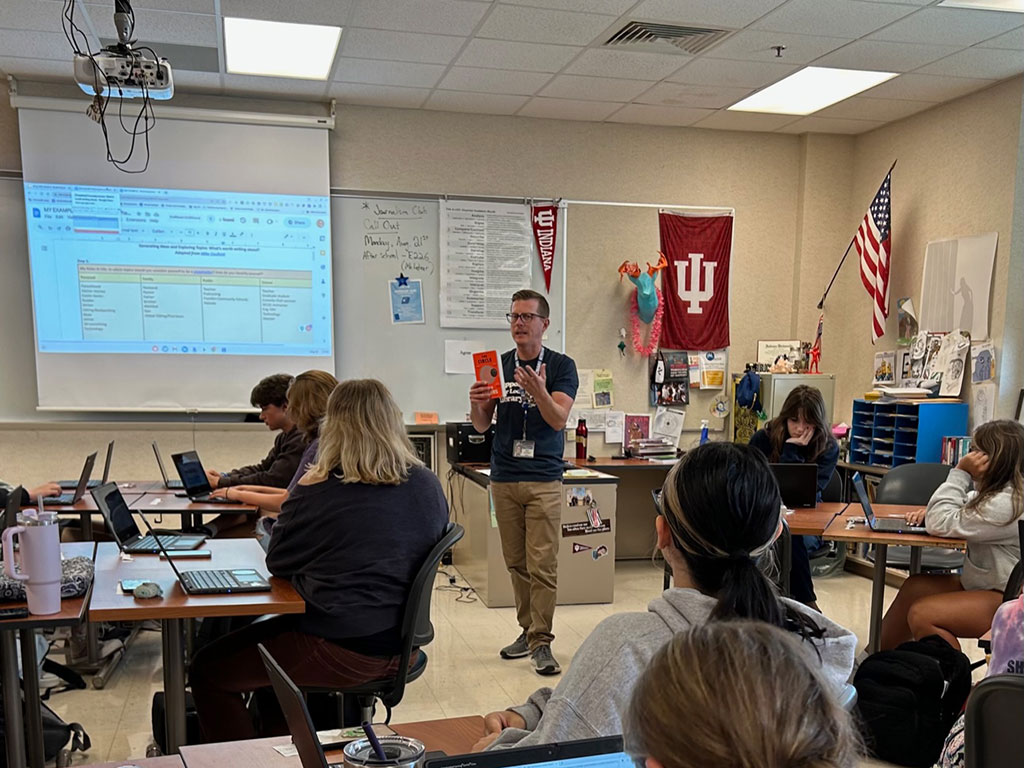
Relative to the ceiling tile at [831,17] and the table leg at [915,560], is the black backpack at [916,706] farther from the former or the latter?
the ceiling tile at [831,17]

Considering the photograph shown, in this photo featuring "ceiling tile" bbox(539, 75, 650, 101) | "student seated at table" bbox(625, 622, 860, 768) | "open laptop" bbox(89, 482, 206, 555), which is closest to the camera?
"student seated at table" bbox(625, 622, 860, 768)

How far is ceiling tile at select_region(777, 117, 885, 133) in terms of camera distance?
18.1 ft

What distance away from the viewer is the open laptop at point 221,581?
7.47ft

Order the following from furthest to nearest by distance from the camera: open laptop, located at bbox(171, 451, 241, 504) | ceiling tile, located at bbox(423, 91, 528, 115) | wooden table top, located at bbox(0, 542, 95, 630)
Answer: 1. ceiling tile, located at bbox(423, 91, 528, 115)
2. open laptop, located at bbox(171, 451, 241, 504)
3. wooden table top, located at bbox(0, 542, 95, 630)

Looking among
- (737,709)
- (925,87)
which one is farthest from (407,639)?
(925,87)

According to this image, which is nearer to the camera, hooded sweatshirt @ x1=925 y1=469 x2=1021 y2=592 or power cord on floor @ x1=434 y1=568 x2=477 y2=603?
hooded sweatshirt @ x1=925 y1=469 x2=1021 y2=592


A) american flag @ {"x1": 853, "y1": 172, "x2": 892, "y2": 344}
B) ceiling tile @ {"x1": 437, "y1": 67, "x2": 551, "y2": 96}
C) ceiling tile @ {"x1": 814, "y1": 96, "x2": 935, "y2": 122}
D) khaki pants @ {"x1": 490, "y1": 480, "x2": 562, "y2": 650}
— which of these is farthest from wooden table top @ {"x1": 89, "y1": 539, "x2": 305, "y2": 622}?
ceiling tile @ {"x1": 814, "y1": 96, "x2": 935, "y2": 122}

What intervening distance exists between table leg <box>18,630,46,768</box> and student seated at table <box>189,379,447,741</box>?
0.50 m

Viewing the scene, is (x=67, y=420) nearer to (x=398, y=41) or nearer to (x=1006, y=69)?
(x=398, y=41)

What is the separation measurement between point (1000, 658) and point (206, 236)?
476 centimetres

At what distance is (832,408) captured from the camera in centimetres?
583

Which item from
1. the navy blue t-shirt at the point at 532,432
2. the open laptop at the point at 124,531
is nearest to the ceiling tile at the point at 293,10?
the navy blue t-shirt at the point at 532,432

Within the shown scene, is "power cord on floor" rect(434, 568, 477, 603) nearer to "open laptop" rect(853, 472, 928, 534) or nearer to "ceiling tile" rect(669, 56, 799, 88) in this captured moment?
"open laptop" rect(853, 472, 928, 534)

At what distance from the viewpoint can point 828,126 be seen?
567cm
